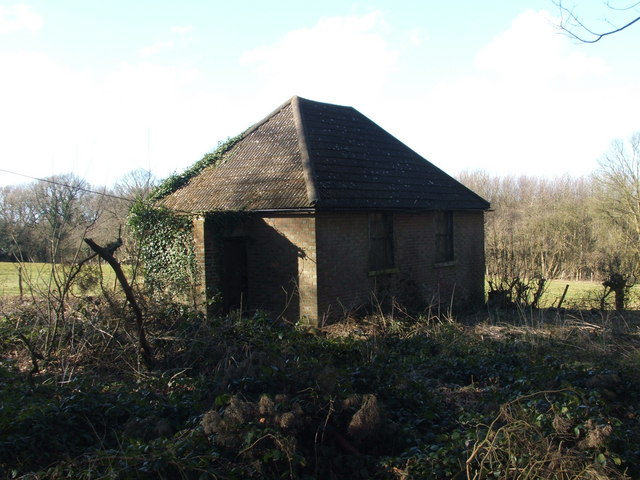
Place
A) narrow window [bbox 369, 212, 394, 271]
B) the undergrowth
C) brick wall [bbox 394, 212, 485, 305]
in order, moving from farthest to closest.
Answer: brick wall [bbox 394, 212, 485, 305] → narrow window [bbox 369, 212, 394, 271] → the undergrowth

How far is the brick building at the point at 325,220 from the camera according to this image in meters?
13.4

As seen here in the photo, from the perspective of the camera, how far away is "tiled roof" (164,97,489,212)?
13969 mm

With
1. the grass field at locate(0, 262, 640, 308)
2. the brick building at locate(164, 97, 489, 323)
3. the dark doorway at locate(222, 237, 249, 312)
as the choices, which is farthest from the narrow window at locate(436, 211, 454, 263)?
the dark doorway at locate(222, 237, 249, 312)

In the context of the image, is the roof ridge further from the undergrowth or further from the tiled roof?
the undergrowth

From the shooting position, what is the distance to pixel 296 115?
54.5ft

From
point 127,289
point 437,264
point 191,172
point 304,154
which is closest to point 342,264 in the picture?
point 304,154

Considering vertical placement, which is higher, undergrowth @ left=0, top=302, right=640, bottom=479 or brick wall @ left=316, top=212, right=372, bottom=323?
brick wall @ left=316, top=212, right=372, bottom=323

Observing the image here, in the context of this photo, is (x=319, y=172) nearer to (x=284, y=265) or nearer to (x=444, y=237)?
(x=284, y=265)

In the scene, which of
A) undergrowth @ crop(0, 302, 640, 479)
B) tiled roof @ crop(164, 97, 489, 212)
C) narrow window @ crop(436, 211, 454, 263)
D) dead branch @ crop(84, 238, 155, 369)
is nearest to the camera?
undergrowth @ crop(0, 302, 640, 479)

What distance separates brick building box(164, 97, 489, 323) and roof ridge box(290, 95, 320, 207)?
0.13 feet

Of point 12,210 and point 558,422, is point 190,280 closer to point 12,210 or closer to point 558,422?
point 558,422

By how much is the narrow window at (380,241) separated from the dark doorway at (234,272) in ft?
11.5

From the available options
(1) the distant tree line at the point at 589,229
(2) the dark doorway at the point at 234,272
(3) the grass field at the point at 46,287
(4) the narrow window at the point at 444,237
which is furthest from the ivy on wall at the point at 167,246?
(1) the distant tree line at the point at 589,229

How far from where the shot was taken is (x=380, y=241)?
15.0 meters
